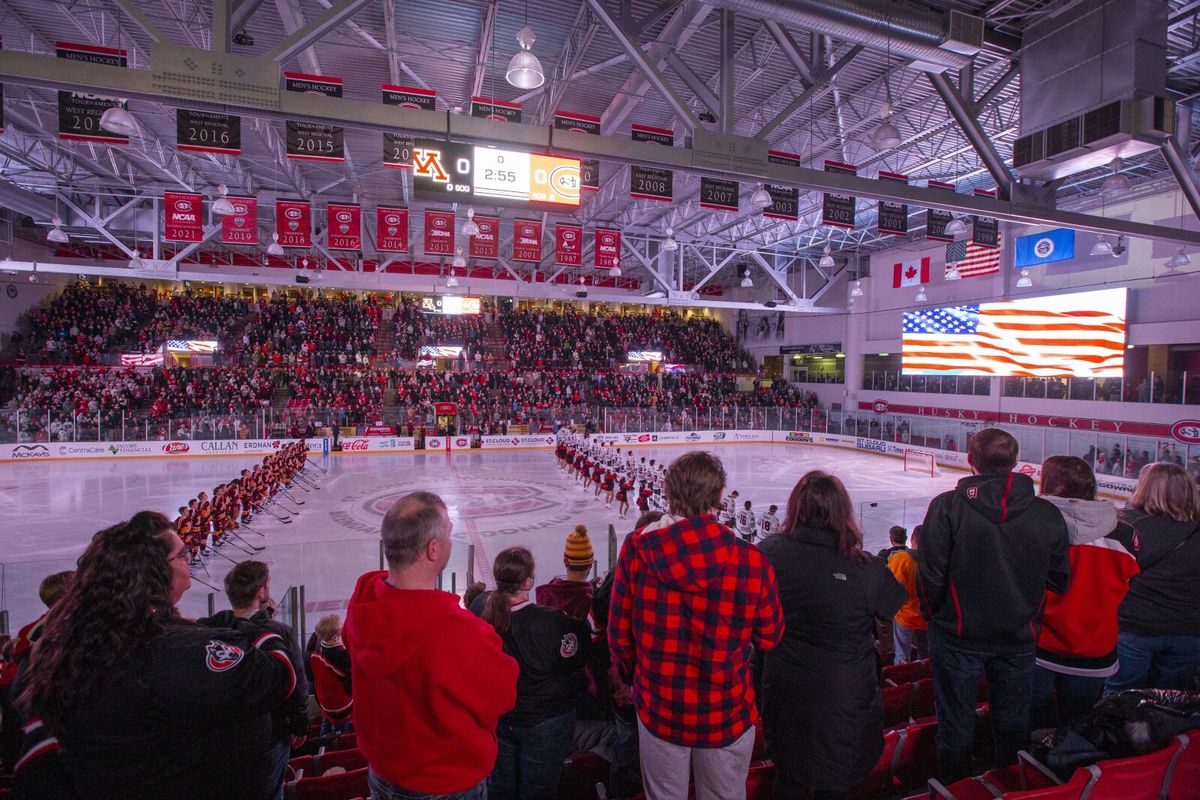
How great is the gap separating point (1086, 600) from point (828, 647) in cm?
152

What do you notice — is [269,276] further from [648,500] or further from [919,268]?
[919,268]

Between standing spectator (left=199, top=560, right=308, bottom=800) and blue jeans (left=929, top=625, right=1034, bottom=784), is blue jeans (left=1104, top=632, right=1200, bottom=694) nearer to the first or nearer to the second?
blue jeans (left=929, top=625, right=1034, bottom=784)

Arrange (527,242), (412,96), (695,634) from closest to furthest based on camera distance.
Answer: (695,634) < (412,96) < (527,242)

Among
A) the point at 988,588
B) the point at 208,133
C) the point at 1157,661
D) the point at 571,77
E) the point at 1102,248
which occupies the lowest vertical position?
the point at 1157,661

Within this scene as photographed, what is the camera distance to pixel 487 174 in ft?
26.1

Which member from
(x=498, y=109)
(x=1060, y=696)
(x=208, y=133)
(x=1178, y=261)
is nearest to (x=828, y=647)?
(x=1060, y=696)

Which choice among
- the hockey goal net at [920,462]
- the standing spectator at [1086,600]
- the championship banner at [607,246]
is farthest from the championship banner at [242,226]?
the hockey goal net at [920,462]

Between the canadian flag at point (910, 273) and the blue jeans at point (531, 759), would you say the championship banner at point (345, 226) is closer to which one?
A: the blue jeans at point (531, 759)

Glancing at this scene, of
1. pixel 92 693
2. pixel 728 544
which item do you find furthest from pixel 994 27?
pixel 92 693

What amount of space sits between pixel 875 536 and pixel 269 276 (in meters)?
25.2

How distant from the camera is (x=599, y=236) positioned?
16766 mm

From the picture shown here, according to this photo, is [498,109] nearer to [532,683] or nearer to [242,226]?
[242,226]

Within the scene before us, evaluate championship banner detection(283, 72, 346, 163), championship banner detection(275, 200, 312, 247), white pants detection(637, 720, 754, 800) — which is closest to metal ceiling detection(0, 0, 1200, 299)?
championship banner detection(283, 72, 346, 163)

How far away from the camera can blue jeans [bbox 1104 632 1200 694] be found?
3.12 metres
